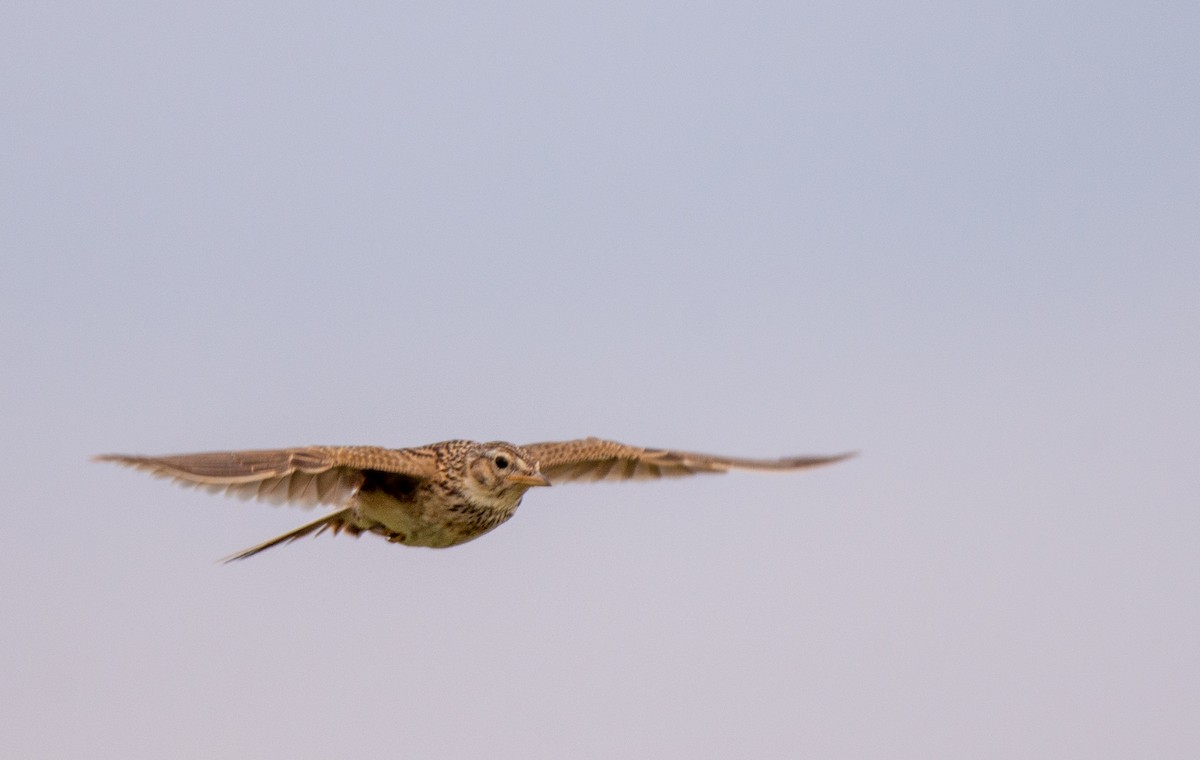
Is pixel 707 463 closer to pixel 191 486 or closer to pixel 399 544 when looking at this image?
pixel 399 544

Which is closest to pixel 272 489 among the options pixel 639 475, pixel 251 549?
pixel 251 549

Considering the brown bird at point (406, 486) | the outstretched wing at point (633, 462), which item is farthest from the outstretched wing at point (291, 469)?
the outstretched wing at point (633, 462)

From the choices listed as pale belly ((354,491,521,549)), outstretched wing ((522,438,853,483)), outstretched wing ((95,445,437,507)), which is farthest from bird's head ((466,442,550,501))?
outstretched wing ((522,438,853,483))

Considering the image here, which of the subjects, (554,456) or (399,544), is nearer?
(399,544)

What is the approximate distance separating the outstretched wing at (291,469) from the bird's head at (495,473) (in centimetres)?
45

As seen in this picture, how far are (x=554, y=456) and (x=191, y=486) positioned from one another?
18.4 ft

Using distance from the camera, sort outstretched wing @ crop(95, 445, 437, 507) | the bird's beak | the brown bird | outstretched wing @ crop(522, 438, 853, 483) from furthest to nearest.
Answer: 1. outstretched wing @ crop(522, 438, 853, 483)
2. the bird's beak
3. the brown bird
4. outstretched wing @ crop(95, 445, 437, 507)

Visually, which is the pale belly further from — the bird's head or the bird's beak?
the bird's beak

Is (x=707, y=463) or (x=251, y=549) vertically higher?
(x=707, y=463)

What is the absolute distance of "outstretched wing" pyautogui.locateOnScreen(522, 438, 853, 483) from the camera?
19516 millimetres

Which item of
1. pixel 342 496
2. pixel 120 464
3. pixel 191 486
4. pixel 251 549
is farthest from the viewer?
pixel 342 496

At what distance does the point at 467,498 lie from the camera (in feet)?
55.7

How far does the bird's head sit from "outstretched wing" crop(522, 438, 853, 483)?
87.9 inches

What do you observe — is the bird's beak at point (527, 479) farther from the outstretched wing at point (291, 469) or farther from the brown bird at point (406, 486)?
the outstretched wing at point (291, 469)
